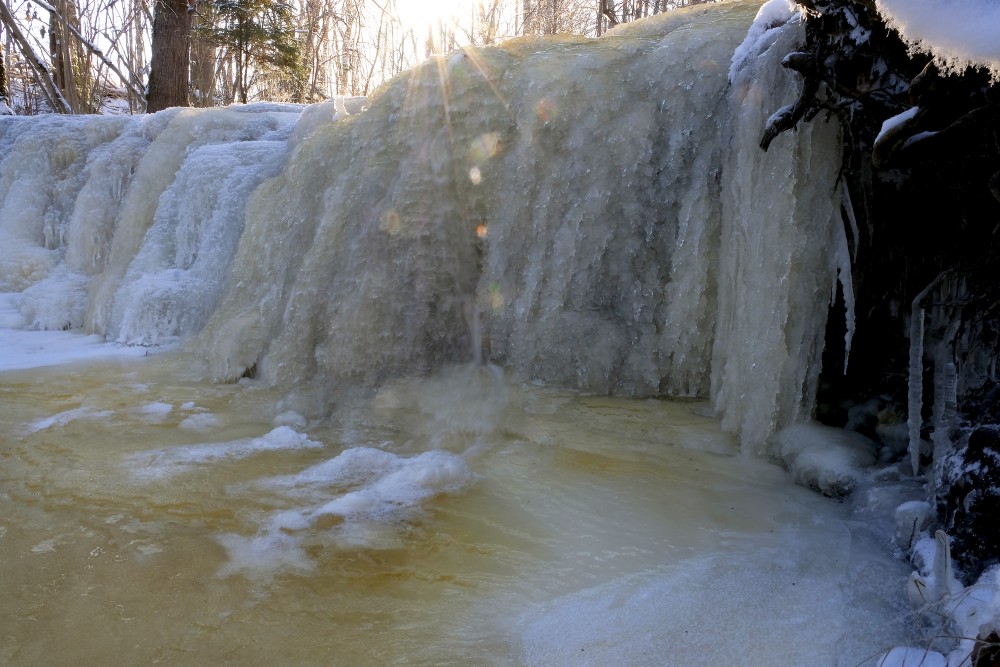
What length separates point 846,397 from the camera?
3229 mm

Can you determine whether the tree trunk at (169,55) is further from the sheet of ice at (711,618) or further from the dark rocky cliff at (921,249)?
the sheet of ice at (711,618)

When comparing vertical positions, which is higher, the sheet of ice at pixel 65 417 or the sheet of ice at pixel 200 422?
the sheet of ice at pixel 200 422

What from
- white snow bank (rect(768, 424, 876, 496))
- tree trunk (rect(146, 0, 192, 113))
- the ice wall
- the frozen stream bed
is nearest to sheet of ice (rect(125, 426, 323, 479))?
the frozen stream bed

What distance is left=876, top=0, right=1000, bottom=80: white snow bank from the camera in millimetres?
1637

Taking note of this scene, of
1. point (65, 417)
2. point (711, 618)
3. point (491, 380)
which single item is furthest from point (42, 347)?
point (711, 618)

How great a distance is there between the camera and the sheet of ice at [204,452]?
9.75 feet

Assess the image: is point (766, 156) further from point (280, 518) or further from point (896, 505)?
point (280, 518)

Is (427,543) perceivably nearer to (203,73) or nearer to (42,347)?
(42,347)

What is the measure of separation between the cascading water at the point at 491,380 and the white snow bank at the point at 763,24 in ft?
0.34

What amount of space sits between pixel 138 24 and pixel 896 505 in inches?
598

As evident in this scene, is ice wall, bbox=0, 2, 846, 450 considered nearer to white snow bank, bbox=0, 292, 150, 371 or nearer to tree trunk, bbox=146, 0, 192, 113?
white snow bank, bbox=0, 292, 150, 371

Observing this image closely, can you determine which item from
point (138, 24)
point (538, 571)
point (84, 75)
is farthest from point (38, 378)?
point (138, 24)

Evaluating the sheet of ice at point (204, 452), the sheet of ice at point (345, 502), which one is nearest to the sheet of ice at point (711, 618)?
the sheet of ice at point (345, 502)

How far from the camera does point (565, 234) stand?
4.00 meters
